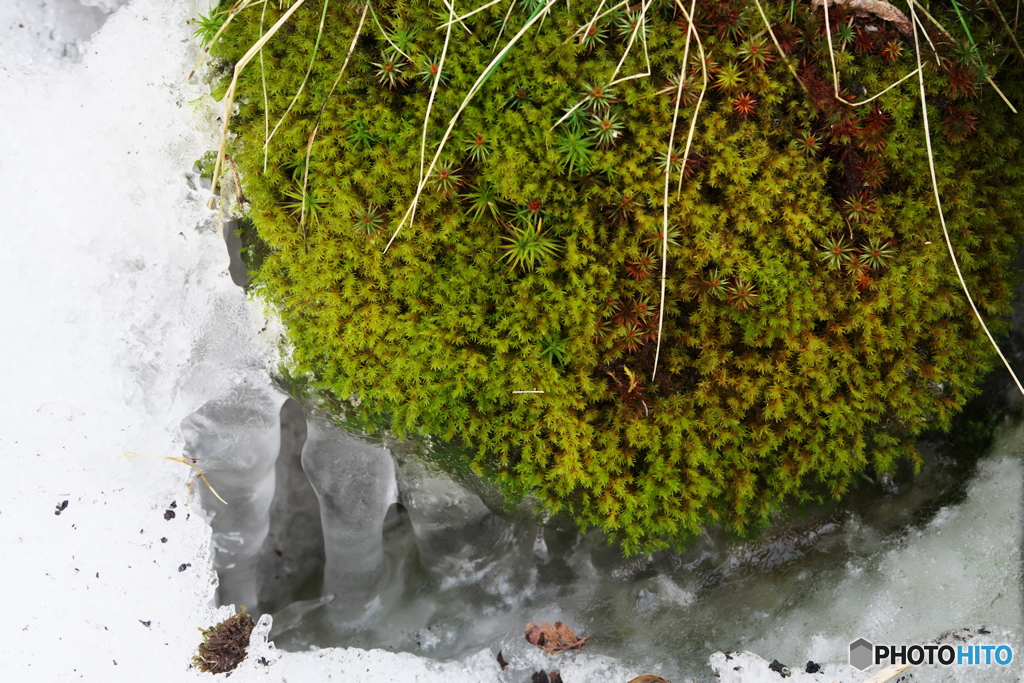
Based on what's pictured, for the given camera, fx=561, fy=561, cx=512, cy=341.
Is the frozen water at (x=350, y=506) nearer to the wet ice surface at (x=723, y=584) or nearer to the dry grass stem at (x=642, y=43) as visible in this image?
the wet ice surface at (x=723, y=584)

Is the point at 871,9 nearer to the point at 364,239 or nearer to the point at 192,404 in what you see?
the point at 364,239

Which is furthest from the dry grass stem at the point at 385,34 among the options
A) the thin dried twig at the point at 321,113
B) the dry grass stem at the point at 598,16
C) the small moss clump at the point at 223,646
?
the small moss clump at the point at 223,646

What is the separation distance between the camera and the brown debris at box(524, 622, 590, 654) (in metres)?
3.06

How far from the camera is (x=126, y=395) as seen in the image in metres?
2.96

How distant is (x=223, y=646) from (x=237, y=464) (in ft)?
3.24

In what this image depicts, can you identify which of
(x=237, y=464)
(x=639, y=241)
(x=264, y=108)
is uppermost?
(x=264, y=108)

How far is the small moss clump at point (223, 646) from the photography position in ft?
10.1

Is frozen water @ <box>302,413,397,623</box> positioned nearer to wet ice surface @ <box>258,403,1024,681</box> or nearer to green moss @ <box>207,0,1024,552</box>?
wet ice surface @ <box>258,403,1024,681</box>

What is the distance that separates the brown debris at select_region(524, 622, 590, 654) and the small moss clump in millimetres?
1621

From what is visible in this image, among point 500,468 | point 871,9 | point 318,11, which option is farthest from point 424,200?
point 871,9

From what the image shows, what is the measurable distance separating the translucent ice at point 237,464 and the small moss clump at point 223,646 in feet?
1.75

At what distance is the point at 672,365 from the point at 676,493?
0.64 metres

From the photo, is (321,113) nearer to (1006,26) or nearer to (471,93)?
(471,93)
